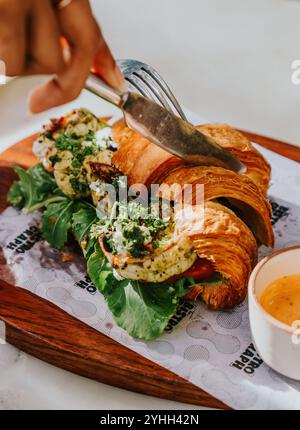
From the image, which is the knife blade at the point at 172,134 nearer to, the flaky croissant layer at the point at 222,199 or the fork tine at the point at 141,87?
the flaky croissant layer at the point at 222,199

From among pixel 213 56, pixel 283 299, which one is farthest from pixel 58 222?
pixel 213 56

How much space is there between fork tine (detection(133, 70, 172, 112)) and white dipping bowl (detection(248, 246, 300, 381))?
723mm

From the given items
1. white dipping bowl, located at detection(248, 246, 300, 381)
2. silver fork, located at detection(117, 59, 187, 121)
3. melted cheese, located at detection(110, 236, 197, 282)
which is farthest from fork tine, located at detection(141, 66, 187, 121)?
white dipping bowl, located at detection(248, 246, 300, 381)

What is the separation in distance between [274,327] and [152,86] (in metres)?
1.03

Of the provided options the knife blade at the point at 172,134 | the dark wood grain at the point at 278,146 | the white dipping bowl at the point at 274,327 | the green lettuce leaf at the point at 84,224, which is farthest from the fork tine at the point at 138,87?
the white dipping bowl at the point at 274,327

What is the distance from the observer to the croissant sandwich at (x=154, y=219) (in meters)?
2.18

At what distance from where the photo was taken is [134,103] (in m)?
2.05

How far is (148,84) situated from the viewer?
2.58 m

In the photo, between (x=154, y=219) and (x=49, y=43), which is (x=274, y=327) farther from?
(x=49, y=43)

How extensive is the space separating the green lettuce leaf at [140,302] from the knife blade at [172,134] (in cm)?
42

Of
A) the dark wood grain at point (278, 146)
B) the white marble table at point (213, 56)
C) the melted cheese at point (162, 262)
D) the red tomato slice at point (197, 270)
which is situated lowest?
the white marble table at point (213, 56)

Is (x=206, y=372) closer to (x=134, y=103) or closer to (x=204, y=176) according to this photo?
(x=204, y=176)

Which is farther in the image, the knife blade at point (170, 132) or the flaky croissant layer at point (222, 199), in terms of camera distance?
the flaky croissant layer at point (222, 199)

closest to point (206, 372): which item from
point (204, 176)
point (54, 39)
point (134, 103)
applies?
point (204, 176)
